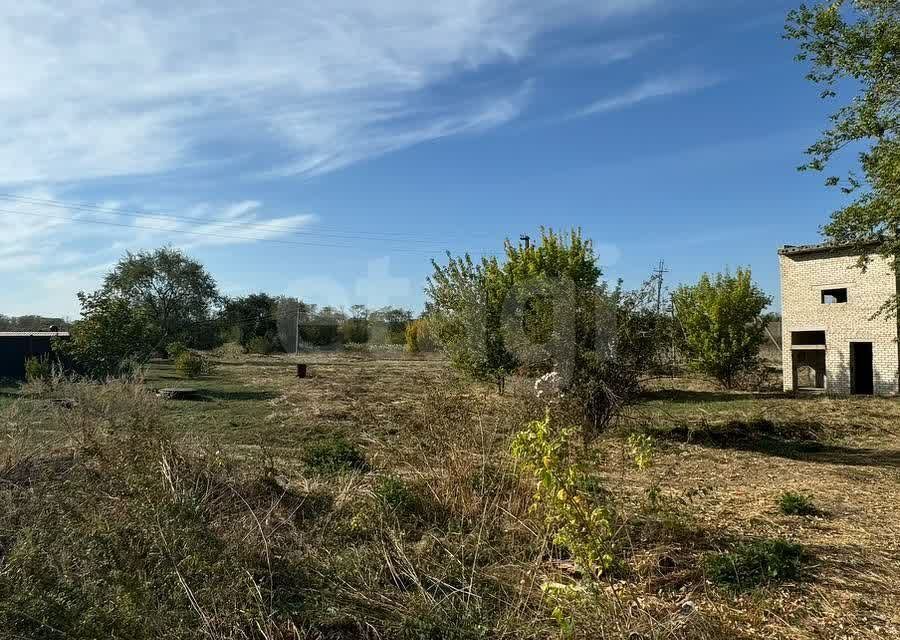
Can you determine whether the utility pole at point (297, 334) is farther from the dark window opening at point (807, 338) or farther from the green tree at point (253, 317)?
the dark window opening at point (807, 338)

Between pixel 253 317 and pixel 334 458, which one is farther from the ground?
pixel 253 317

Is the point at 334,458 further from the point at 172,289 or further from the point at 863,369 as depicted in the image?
the point at 172,289

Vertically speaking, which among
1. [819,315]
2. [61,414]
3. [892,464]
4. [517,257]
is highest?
[517,257]

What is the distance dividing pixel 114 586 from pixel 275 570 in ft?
3.03

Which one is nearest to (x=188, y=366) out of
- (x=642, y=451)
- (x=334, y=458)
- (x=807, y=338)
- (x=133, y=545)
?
(x=334, y=458)

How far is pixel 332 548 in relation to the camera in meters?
4.14

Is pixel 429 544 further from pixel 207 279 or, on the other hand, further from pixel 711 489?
pixel 207 279

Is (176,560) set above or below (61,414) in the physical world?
below

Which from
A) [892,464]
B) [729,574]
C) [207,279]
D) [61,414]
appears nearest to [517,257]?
[892,464]

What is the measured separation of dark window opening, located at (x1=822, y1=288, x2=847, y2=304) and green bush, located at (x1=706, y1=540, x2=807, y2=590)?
1808 cm

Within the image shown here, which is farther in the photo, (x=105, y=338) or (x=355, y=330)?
(x=355, y=330)

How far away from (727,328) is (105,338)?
18.5 meters

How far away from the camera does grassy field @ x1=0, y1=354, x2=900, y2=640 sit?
3.11 meters

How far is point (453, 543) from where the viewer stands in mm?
4082
